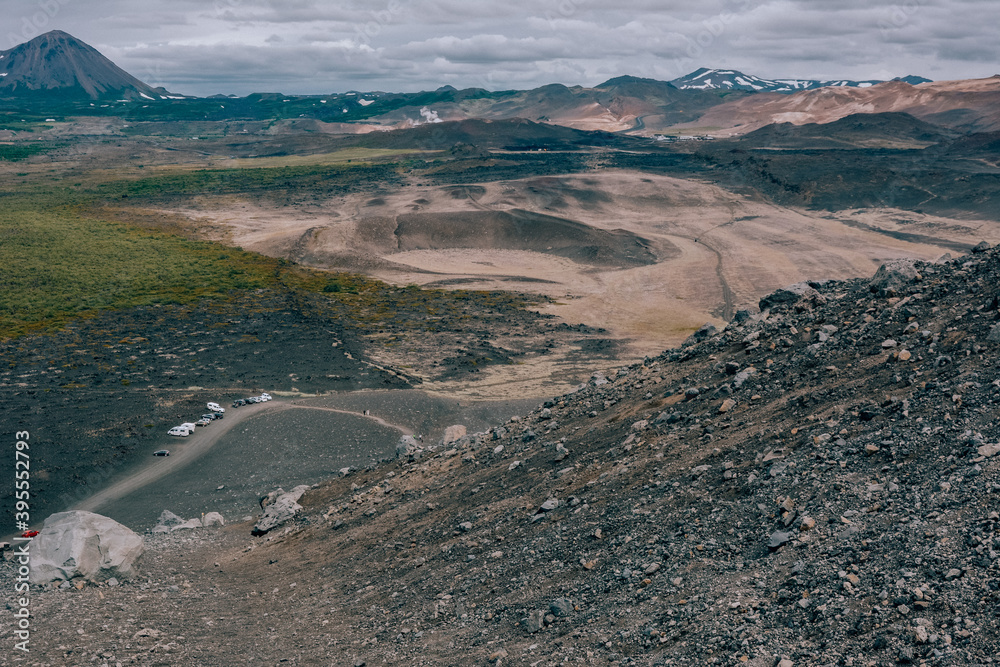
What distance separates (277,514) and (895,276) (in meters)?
23.7

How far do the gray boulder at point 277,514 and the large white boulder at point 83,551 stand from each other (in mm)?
5447

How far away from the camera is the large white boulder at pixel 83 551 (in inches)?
776

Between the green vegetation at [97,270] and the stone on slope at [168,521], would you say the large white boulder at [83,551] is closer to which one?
the stone on slope at [168,521]

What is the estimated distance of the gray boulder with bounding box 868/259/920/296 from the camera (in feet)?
71.1

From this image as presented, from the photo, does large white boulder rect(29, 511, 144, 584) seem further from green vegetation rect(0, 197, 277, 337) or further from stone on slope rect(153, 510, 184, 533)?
green vegetation rect(0, 197, 277, 337)

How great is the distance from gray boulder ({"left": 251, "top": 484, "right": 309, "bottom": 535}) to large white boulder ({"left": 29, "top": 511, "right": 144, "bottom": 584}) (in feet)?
17.9

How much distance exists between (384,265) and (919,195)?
89.9 meters

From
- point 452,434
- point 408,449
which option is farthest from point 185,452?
point 452,434

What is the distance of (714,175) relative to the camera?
470 ft

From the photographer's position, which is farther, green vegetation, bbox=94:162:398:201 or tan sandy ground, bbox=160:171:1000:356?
green vegetation, bbox=94:162:398:201

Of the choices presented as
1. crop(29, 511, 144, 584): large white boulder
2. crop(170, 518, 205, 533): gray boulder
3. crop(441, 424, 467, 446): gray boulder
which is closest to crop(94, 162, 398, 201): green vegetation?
crop(441, 424, 467, 446): gray boulder

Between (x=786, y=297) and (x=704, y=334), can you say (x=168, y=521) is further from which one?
(x=786, y=297)

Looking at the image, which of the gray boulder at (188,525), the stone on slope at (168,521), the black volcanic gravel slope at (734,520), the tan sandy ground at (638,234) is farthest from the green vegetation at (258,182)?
the black volcanic gravel slope at (734,520)

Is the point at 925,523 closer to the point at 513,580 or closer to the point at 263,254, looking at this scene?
the point at 513,580
